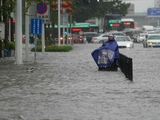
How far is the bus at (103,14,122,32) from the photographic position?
395 ft

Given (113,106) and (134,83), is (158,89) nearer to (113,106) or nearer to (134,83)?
(134,83)

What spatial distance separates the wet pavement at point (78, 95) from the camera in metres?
13.4

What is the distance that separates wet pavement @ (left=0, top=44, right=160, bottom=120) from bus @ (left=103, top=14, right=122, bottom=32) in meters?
93.9

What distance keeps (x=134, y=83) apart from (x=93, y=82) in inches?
47.7

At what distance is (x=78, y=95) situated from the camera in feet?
56.7

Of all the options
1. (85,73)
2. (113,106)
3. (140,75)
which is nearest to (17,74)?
(85,73)

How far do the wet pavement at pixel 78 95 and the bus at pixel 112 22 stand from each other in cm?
9387

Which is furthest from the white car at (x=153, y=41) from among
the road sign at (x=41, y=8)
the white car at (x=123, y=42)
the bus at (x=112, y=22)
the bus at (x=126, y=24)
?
the bus at (x=126, y=24)

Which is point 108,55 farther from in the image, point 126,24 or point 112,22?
point 126,24

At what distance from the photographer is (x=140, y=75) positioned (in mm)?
25016

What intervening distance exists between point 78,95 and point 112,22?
105704 millimetres

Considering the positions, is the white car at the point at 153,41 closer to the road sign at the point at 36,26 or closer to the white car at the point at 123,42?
the white car at the point at 123,42

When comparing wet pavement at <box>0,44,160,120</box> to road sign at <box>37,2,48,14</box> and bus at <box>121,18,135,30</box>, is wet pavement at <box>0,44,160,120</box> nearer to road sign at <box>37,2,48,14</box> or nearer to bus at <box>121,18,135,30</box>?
road sign at <box>37,2,48,14</box>

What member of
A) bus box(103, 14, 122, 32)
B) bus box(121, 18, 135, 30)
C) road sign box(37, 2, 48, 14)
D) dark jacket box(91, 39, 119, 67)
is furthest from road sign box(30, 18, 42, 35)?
bus box(121, 18, 135, 30)
